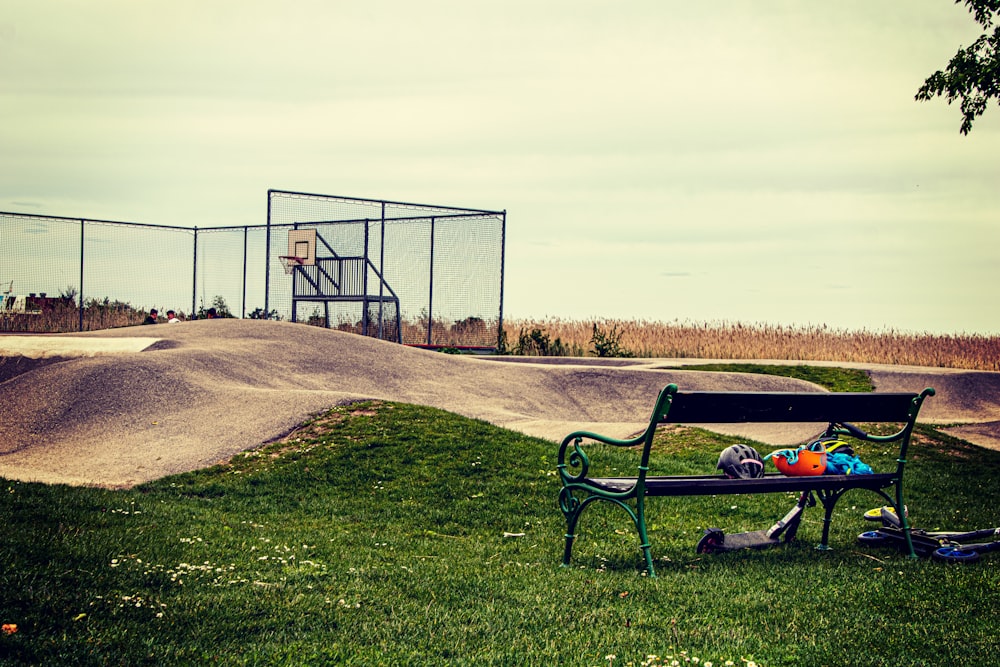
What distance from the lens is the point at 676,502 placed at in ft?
26.6

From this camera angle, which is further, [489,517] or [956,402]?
[956,402]

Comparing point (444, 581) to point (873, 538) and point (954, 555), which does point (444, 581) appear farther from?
point (954, 555)

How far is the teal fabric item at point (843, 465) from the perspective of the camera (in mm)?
6316

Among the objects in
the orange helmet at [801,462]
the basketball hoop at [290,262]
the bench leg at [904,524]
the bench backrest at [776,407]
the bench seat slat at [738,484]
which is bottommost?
the bench leg at [904,524]

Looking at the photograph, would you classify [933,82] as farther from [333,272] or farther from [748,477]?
[333,272]

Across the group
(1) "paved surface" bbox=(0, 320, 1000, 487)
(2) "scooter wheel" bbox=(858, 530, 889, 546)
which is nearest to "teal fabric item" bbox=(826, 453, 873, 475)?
(2) "scooter wheel" bbox=(858, 530, 889, 546)

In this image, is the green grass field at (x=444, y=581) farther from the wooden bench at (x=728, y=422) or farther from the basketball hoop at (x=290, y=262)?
the basketball hoop at (x=290, y=262)

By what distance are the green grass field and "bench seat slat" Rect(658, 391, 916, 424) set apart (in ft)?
3.07

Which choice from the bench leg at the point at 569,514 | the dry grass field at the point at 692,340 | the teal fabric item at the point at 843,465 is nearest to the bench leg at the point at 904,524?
the teal fabric item at the point at 843,465

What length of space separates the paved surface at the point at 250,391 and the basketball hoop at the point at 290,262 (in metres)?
4.87

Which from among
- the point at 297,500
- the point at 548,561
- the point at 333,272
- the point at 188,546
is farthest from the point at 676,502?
the point at 333,272

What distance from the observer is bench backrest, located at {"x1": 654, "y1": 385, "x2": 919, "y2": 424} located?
17.6 feet

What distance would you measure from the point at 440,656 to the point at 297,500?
439 centimetres

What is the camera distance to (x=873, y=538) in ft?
20.4
